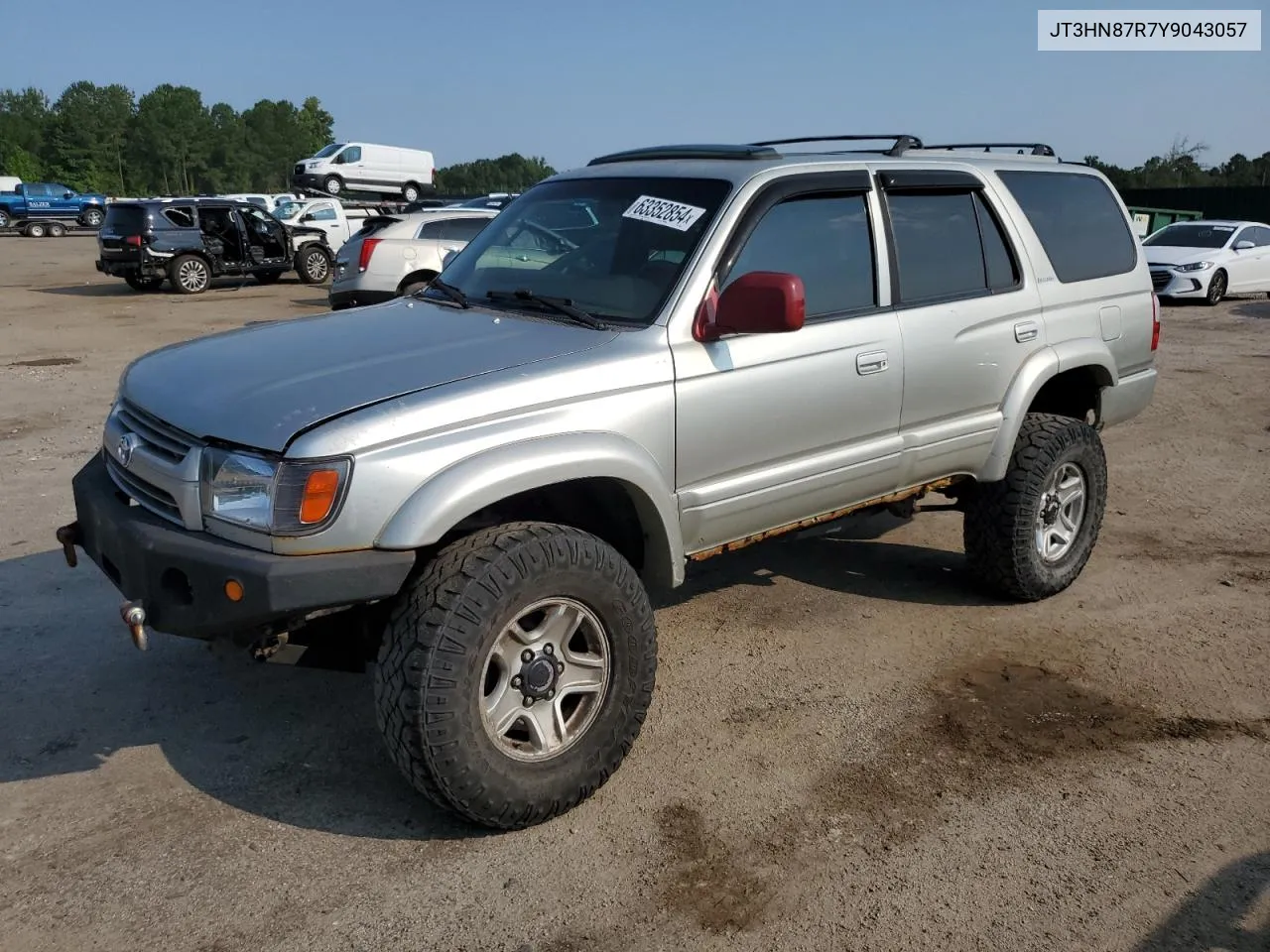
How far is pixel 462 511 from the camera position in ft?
9.62

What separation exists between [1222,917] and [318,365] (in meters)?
2.98

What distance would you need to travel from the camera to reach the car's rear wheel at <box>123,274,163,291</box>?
18.8 meters

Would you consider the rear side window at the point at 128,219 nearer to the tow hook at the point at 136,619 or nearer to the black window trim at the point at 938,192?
the black window trim at the point at 938,192

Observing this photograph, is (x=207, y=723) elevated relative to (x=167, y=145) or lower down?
lower down

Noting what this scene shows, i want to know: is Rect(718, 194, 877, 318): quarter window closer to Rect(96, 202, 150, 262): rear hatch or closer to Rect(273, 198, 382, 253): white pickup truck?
Rect(96, 202, 150, 262): rear hatch

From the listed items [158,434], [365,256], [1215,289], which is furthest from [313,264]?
[158,434]

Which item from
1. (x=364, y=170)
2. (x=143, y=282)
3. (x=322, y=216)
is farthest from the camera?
(x=364, y=170)

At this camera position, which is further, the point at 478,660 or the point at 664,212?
the point at 664,212

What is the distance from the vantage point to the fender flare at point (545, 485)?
2871 mm

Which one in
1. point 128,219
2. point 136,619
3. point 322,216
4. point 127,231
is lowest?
point 136,619

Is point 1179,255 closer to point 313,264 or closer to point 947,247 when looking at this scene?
point 313,264

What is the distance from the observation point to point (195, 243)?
1923 centimetres

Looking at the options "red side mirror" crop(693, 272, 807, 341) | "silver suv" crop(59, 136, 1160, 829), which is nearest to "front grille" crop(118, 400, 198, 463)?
"silver suv" crop(59, 136, 1160, 829)

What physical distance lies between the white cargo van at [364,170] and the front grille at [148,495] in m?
35.7
